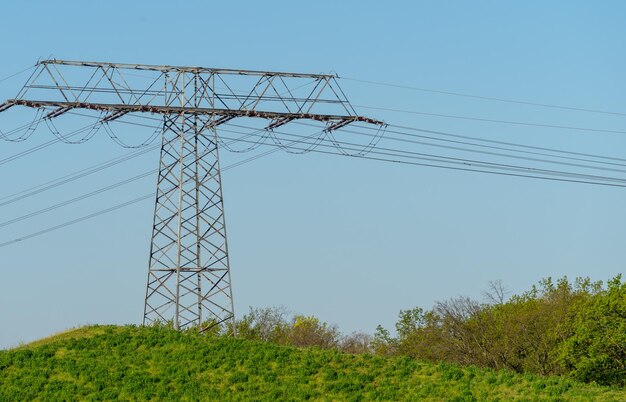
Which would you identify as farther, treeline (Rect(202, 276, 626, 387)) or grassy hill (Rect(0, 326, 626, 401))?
treeline (Rect(202, 276, 626, 387))

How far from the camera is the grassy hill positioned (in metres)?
A: 45.4

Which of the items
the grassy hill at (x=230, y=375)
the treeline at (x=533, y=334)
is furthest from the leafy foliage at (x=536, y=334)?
the grassy hill at (x=230, y=375)

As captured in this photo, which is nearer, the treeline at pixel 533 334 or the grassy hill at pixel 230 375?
the grassy hill at pixel 230 375

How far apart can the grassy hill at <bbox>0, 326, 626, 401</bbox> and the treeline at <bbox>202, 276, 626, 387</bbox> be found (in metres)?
21.3

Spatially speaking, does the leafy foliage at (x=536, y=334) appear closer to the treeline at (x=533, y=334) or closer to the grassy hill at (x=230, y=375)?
the treeline at (x=533, y=334)

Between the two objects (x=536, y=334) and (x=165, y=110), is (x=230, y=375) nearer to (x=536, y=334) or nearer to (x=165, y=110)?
(x=165, y=110)

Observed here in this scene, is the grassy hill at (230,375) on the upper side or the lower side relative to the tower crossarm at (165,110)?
lower

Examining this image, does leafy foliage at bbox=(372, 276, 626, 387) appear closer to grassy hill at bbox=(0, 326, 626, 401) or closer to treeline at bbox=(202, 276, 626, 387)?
treeline at bbox=(202, 276, 626, 387)

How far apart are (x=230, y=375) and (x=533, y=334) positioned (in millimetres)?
40333

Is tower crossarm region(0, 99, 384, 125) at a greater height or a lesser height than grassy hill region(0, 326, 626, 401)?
greater

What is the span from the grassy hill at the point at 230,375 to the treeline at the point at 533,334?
21331 mm

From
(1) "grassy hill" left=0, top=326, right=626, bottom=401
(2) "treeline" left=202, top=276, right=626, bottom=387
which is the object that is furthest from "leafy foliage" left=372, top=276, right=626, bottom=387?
(1) "grassy hill" left=0, top=326, right=626, bottom=401

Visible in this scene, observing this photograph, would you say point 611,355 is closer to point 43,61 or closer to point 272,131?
point 272,131

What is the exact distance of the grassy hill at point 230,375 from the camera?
45375mm
